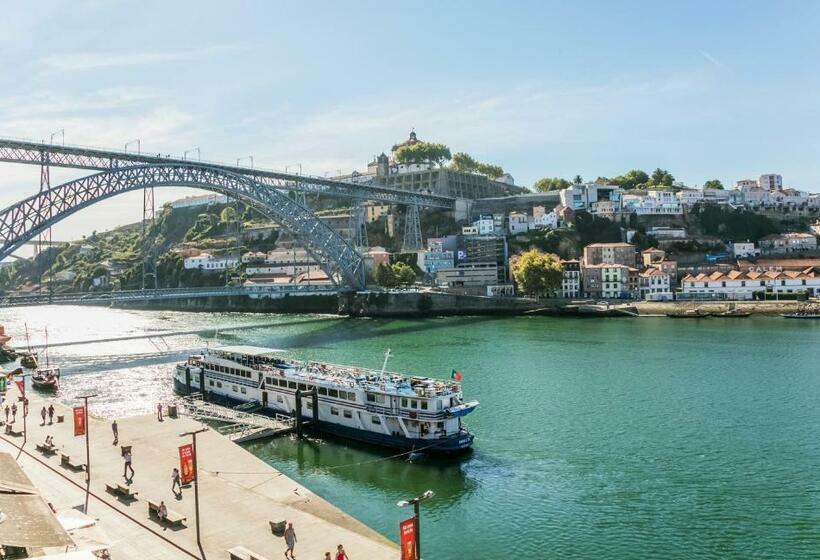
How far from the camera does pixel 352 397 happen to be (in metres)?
25.9

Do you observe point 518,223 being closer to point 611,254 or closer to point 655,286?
point 611,254

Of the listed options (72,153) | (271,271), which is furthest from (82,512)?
(271,271)

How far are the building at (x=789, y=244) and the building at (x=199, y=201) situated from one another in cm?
9664

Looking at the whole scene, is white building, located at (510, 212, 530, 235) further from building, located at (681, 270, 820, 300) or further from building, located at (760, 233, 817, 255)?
building, located at (760, 233, 817, 255)

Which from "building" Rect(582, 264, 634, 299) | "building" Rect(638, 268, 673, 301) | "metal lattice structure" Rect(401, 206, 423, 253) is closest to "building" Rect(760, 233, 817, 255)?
"building" Rect(638, 268, 673, 301)

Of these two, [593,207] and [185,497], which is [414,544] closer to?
[185,497]

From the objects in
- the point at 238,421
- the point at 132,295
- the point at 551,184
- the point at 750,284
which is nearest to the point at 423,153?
the point at 551,184

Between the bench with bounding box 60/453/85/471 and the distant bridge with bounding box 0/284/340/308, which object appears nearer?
the bench with bounding box 60/453/85/471

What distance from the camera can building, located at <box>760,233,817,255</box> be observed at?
A: 85.7 m

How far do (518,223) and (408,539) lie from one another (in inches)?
3451

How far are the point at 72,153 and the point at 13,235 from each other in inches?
315

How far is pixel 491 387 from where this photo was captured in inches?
1346

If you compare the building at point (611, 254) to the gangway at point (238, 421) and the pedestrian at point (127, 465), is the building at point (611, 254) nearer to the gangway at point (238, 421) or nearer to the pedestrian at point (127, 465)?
the gangway at point (238, 421)

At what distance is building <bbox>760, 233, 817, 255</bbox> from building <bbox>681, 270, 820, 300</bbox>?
498 inches
